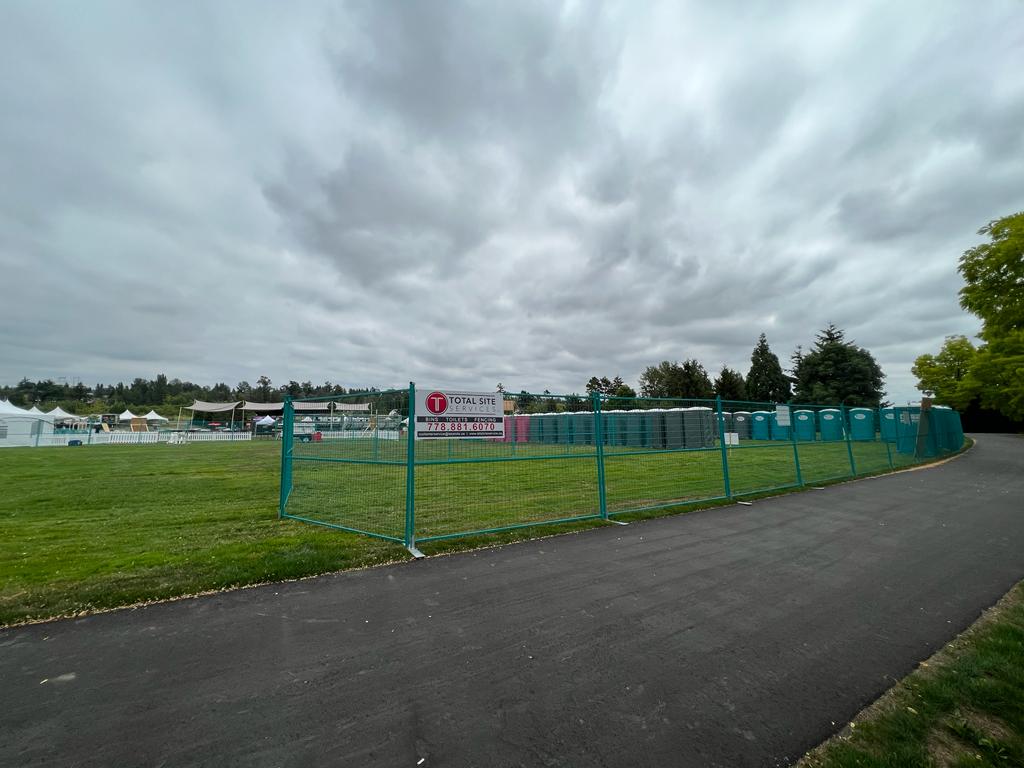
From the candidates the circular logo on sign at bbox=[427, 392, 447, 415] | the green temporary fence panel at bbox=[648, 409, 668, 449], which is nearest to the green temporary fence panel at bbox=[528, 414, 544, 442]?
the green temporary fence panel at bbox=[648, 409, 668, 449]

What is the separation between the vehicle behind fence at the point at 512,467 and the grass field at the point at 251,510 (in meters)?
0.08

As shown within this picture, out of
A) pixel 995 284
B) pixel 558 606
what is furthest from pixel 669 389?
pixel 558 606

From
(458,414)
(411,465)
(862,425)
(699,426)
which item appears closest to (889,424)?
(699,426)

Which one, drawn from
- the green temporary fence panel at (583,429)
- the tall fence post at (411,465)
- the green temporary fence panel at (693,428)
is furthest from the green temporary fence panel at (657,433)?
the tall fence post at (411,465)

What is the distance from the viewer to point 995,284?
16906mm

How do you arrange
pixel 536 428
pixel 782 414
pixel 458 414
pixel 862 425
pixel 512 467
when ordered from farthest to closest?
pixel 862 425
pixel 782 414
pixel 512 467
pixel 536 428
pixel 458 414

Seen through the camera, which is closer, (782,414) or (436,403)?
(436,403)

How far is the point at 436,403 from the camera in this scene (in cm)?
620

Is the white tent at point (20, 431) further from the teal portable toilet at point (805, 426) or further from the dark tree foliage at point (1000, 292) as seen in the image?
the dark tree foliage at point (1000, 292)

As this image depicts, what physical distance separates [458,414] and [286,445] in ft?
12.6

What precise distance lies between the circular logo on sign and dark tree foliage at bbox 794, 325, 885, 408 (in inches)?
2373

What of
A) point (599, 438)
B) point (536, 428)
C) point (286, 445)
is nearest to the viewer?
point (599, 438)

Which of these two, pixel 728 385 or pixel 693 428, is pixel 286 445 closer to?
pixel 693 428

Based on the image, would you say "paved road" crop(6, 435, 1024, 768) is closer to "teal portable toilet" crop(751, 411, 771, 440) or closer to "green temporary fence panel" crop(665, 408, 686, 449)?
"green temporary fence panel" crop(665, 408, 686, 449)
